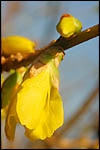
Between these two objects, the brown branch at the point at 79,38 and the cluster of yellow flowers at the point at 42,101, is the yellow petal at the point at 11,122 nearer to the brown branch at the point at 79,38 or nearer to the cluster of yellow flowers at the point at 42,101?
the cluster of yellow flowers at the point at 42,101

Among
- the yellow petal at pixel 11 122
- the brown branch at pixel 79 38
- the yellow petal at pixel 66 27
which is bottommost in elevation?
the yellow petal at pixel 11 122

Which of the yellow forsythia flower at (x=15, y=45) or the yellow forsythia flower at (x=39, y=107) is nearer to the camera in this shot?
the yellow forsythia flower at (x=39, y=107)

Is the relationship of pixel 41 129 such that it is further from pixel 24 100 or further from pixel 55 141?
pixel 55 141

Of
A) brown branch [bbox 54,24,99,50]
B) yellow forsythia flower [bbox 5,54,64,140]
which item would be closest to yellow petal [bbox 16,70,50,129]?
yellow forsythia flower [bbox 5,54,64,140]

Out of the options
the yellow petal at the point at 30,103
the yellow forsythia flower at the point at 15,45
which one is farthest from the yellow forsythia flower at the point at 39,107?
the yellow forsythia flower at the point at 15,45

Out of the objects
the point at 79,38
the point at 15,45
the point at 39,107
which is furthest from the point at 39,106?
the point at 15,45
